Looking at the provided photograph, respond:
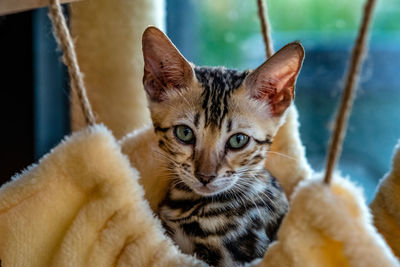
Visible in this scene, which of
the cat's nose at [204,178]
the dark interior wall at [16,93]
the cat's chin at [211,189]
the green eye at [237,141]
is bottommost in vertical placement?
the cat's chin at [211,189]

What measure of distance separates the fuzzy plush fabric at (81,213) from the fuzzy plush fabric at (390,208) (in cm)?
37

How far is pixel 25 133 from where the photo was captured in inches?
57.2

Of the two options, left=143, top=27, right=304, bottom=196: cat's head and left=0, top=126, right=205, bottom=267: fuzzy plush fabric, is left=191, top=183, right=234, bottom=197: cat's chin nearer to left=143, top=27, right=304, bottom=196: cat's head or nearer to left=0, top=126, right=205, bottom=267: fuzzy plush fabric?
left=143, top=27, right=304, bottom=196: cat's head

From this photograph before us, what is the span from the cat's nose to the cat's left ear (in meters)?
0.20

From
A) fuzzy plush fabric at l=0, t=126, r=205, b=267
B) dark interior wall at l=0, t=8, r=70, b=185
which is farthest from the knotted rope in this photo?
dark interior wall at l=0, t=8, r=70, b=185

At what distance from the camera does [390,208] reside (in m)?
0.83

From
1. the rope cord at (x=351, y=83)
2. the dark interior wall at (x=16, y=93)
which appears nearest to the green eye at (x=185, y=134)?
the rope cord at (x=351, y=83)

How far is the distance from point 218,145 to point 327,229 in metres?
0.33

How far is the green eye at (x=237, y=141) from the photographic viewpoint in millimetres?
860

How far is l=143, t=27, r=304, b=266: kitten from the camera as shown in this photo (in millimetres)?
840

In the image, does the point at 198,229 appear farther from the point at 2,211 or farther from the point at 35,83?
the point at 35,83

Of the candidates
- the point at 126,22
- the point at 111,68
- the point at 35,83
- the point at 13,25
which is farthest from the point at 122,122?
the point at 13,25

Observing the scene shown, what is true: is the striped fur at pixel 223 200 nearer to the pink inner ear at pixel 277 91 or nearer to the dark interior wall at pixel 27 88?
the pink inner ear at pixel 277 91

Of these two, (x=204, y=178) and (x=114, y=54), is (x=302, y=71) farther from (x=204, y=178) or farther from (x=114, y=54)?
(x=204, y=178)
